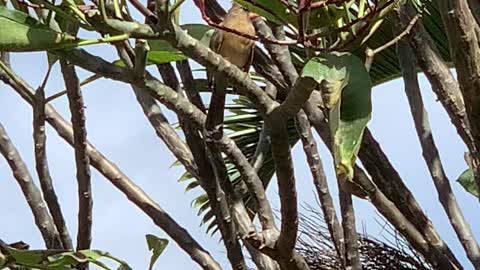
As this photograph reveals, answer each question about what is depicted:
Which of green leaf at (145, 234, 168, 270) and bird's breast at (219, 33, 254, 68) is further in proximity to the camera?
bird's breast at (219, 33, 254, 68)

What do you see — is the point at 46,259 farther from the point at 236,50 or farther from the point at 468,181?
the point at 468,181

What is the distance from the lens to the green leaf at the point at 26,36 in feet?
2.88

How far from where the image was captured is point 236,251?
1.44m

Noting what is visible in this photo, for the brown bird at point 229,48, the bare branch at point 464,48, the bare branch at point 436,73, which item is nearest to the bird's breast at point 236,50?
the brown bird at point 229,48

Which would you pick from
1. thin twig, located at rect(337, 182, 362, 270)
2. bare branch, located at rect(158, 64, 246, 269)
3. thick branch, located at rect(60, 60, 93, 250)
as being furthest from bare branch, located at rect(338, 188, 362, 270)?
thick branch, located at rect(60, 60, 93, 250)

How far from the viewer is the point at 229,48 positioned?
1.66 meters

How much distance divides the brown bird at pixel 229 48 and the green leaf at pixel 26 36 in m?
0.43

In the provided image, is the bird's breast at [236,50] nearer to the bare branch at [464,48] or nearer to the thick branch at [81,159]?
the thick branch at [81,159]

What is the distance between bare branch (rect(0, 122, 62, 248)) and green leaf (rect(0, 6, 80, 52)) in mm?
694

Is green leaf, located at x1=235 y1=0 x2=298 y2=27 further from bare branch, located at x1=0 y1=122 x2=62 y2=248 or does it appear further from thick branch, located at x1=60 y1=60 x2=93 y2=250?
bare branch, located at x1=0 y1=122 x2=62 y2=248

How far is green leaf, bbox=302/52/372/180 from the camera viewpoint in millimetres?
845

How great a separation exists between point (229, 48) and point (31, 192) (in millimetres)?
417

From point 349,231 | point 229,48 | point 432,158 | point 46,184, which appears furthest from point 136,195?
point 432,158

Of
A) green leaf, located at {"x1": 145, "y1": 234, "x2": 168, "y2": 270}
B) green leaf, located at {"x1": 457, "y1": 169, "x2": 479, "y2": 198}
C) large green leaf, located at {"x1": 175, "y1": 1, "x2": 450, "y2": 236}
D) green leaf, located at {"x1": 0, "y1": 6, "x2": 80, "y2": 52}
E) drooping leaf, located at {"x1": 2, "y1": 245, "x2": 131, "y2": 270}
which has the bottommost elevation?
drooping leaf, located at {"x1": 2, "y1": 245, "x2": 131, "y2": 270}
